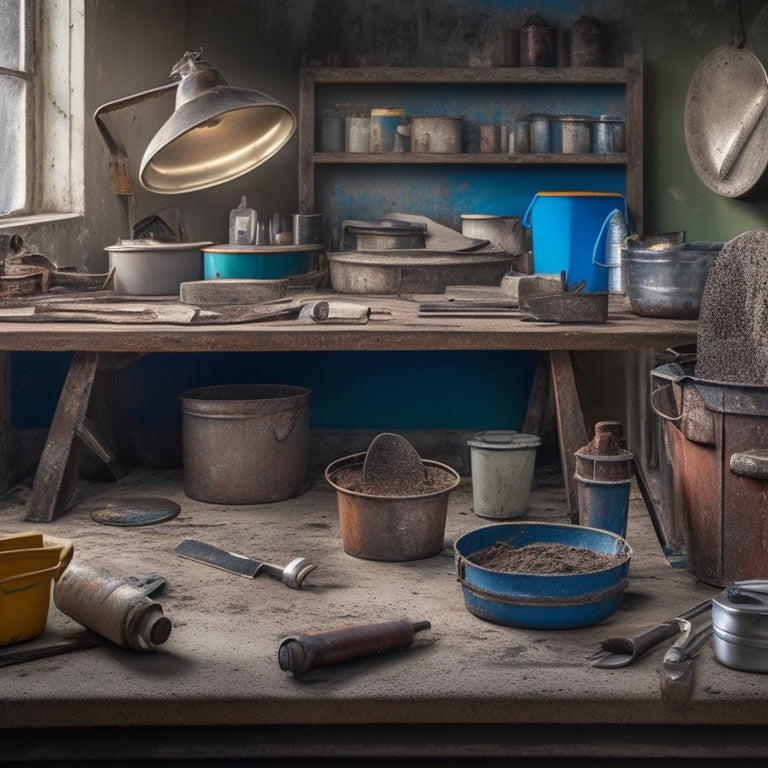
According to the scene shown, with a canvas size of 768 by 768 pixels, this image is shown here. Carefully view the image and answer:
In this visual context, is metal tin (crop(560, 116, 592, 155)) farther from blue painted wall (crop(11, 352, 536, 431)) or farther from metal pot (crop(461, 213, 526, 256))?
blue painted wall (crop(11, 352, 536, 431))

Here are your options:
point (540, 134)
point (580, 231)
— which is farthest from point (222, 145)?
point (540, 134)

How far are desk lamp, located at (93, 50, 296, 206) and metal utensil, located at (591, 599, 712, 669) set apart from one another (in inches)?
73.2

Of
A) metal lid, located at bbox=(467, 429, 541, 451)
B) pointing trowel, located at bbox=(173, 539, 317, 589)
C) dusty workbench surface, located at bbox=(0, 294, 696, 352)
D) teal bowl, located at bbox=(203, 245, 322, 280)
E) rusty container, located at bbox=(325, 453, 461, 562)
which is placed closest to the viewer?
pointing trowel, located at bbox=(173, 539, 317, 589)

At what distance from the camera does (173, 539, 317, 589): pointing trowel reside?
3.15 meters

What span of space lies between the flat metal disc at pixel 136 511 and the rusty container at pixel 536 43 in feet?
10.3

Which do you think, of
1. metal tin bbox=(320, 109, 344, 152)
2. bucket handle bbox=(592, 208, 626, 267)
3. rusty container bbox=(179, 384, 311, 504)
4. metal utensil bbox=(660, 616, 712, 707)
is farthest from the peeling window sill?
metal utensil bbox=(660, 616, 712, 707)

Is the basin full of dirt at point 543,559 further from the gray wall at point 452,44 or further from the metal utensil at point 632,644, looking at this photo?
the gray wall at point 452,44

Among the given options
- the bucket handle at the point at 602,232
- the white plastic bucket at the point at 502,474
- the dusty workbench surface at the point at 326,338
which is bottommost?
the white plastic bucket at the point at 502,474

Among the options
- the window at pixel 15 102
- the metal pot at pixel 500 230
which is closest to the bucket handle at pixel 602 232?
the metal pot at pixel 500 230

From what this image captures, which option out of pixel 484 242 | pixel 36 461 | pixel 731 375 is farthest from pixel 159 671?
pixel 484 242

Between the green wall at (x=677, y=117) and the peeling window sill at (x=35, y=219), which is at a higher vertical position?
the green wall at (x=677, y=117)

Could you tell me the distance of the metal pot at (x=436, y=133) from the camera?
5.63m

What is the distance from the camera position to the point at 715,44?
5.92 meters

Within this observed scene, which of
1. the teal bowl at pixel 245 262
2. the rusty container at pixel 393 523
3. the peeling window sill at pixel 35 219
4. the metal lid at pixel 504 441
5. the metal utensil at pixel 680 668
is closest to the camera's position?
the metal utensil at pixel 680 668
